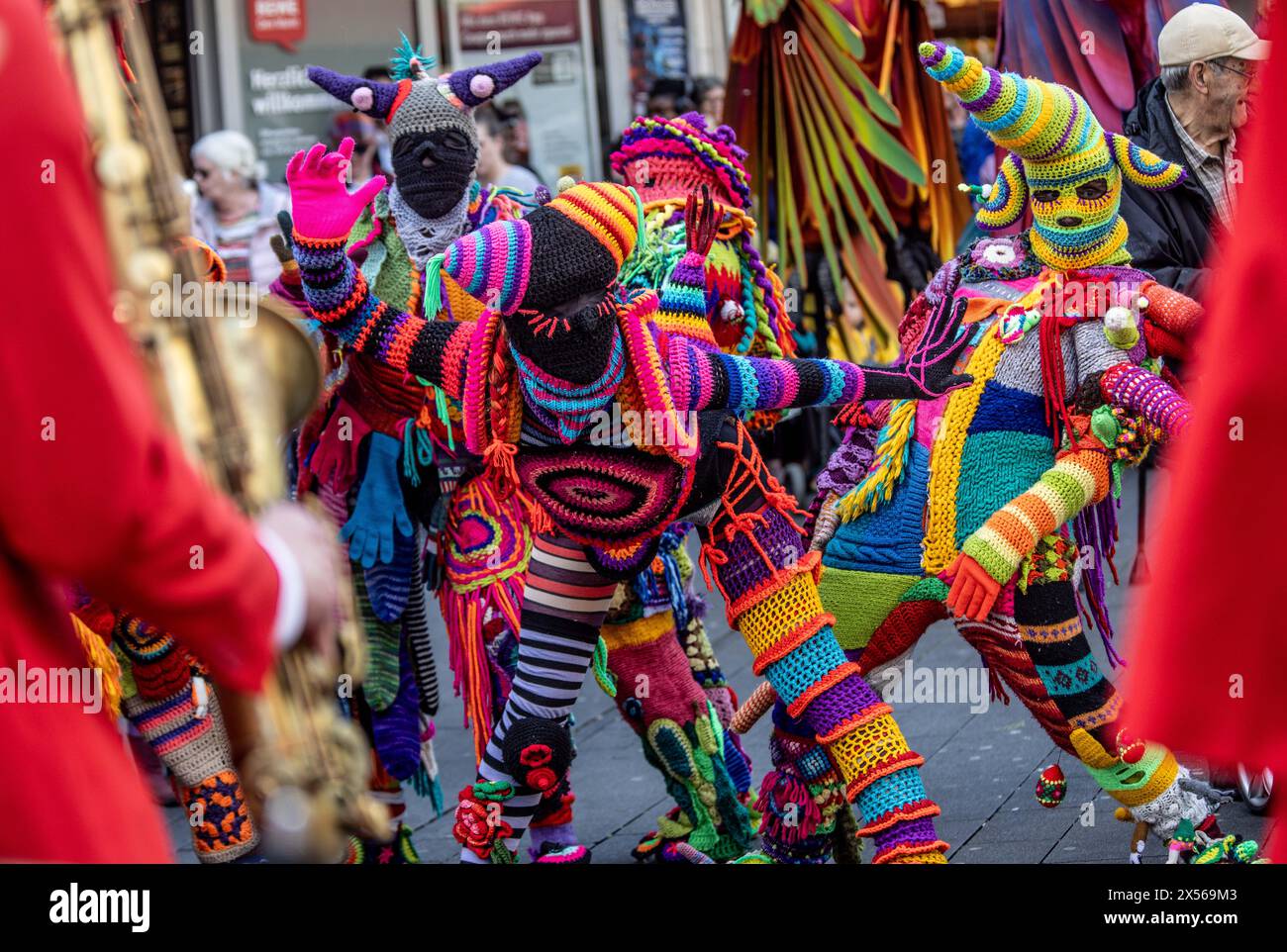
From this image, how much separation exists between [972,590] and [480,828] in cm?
115

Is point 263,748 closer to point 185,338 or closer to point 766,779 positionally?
point 185,338

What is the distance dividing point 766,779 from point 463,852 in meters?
0.71

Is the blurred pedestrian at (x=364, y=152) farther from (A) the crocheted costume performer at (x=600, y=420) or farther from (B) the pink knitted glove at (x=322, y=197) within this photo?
(A) the crocheted costume performer at (x=600, y=420)

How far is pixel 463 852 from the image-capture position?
3844 mm

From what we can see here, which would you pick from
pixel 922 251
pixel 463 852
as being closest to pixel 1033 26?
pixel 922 251

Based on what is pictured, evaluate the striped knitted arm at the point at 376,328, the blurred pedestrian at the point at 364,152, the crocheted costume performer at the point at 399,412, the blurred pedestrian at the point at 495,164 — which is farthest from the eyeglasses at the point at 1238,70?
the blurred pedestrian at the point at 364,152

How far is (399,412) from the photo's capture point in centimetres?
435

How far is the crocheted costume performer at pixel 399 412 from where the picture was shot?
431 cm

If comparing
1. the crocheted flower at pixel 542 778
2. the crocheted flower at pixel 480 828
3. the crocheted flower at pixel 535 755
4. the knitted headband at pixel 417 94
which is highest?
the knitted headband at pixel 417 94

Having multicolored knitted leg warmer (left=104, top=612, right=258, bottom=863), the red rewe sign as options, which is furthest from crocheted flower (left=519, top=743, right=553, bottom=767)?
the red rewe sign

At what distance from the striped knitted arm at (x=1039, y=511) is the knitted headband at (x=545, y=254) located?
90 cm

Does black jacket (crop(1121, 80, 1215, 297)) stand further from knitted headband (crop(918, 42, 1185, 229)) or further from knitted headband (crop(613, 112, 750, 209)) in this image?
knitted headband (crop(613, 112, 750, 209))

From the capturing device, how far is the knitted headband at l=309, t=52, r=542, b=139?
4.31m

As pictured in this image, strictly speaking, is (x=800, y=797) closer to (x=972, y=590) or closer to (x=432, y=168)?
(x=972, y=590)
